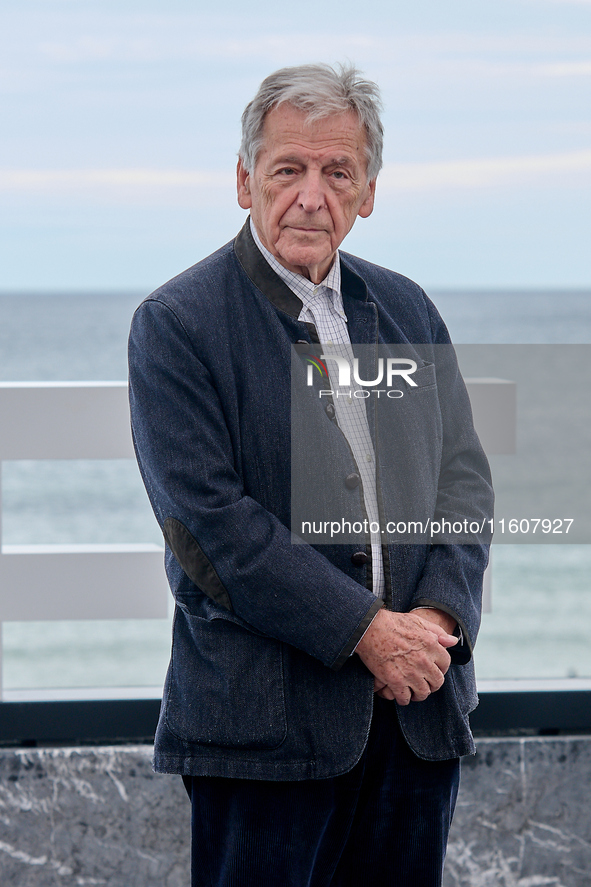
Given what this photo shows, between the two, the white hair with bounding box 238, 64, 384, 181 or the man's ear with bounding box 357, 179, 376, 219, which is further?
the man's ear with bounding box 357, 179, 376, 219

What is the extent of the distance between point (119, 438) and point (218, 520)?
755 millimetres

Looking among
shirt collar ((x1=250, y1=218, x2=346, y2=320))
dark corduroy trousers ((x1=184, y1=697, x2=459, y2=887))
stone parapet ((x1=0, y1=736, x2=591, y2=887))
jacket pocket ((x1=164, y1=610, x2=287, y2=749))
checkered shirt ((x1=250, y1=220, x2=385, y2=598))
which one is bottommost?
stone parapet ((x1=0, y1=736, x2=591, y2=887))

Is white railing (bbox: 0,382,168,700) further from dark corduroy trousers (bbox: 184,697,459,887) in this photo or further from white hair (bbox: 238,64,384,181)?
white hair (bbox: 238,64,384,181)

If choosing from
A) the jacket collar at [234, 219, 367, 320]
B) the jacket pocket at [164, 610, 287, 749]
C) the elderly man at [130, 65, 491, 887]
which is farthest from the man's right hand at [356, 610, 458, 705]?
the jacket collar at [234, 219, 367, 320]

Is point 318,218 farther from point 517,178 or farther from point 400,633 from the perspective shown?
point 517,178

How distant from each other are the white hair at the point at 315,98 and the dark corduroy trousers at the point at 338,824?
0.90 metres

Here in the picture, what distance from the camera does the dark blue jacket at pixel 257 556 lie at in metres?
1.24

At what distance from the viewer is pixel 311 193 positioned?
133 cm

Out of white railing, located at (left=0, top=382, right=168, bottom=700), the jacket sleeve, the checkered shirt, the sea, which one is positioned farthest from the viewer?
the sea

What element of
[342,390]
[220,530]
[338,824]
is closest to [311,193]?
[342,390]

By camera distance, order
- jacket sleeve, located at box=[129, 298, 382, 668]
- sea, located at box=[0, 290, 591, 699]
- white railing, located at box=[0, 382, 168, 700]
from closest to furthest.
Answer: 1. jacket sleeve, located at box=[129, 298, 382, 668]
2. white railing, located at box=[0, 382, 168, 700]
3. sea, located at box=[0, 290, 591, 699]

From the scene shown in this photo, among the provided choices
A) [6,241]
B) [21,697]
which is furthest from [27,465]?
[6,241]

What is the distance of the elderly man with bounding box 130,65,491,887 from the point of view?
4.11 feet

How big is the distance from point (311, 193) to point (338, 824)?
983mm
